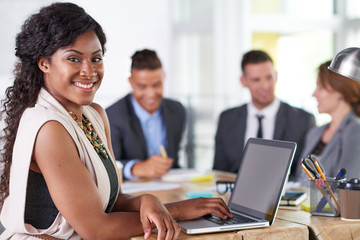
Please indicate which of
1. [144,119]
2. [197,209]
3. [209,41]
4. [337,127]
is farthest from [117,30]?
[197,209]

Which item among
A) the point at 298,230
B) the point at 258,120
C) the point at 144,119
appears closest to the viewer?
the point at 298,230

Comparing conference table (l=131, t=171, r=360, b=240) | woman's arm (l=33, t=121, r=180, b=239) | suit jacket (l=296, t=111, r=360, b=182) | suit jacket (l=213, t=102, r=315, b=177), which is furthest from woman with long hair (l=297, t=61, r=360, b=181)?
woman's arm (l=33, t=121, r=180, b=239)

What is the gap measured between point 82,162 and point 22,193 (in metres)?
0.21

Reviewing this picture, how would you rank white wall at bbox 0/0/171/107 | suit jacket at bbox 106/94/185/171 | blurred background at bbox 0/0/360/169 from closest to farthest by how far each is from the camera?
suit jacket at bbox 106/94/185/171
white wall at bbox 0/0/171/107
blurred background at bbox 0/0/360/169

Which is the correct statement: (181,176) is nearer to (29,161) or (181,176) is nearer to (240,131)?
(240,131)

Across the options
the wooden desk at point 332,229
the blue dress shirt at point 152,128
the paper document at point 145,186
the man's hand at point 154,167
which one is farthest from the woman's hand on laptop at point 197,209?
the blue dress shirt at point 152,128

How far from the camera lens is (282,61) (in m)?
6.46

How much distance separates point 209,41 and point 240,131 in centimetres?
269

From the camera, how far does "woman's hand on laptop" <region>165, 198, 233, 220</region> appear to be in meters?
1.81

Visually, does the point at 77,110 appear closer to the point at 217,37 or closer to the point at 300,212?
the point at 300,212

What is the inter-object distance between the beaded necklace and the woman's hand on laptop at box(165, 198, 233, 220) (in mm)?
297

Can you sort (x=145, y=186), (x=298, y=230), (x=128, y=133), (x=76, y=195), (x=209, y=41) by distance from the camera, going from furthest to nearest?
(x=209, y=41) < (x=128, y=133) < (x=145, y=186) < (x=298, y=230) < (x=76, y=195)

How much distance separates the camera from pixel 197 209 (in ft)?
6.01

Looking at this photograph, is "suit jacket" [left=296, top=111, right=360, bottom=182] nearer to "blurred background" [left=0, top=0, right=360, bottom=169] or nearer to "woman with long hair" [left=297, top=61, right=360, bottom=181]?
"woman with long hair" [left=297, top=61, right=360, bottom=181]
